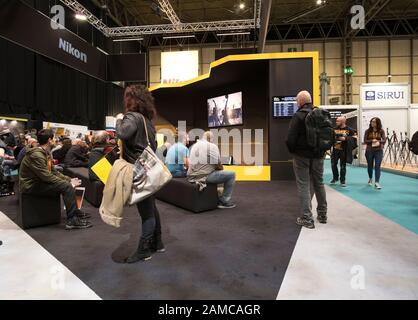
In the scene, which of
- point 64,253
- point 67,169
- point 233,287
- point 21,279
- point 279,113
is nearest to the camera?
point 233,287

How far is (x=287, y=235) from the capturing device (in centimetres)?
282

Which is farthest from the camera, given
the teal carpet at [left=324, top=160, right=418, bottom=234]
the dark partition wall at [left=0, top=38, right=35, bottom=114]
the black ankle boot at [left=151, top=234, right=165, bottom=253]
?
the dark partition wall at [left=0, top=38, right=35, bottom=114]

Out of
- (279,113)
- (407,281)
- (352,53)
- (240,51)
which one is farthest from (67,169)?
(352,53)

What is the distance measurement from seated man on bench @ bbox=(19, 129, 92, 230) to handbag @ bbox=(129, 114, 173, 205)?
4.77 feet

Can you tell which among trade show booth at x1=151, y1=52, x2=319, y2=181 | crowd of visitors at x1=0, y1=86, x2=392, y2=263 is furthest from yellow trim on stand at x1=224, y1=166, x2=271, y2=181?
crowd of visitors at x1=0, y1=86, x2=392, y2=263

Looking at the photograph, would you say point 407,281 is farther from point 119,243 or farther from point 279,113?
point 279,113

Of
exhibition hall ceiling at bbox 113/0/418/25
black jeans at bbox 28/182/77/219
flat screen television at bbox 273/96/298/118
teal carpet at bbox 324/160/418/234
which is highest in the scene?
exhibition hall ceiling at bbox 113/0/418/25

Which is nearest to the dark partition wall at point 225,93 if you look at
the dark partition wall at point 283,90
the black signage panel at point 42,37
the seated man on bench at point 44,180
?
the dark partition wall at point 283,90

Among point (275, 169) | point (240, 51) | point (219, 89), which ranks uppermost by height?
point (240, 51)

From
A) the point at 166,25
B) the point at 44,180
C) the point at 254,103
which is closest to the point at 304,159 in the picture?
the point at 44,180

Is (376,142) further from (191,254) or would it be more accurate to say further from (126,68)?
(126,68)

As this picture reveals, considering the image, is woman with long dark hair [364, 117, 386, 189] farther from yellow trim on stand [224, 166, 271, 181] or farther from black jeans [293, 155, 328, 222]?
black jeans [293, 155, 328, 222]

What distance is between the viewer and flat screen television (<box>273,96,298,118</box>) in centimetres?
648

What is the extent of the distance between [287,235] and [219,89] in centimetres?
738
